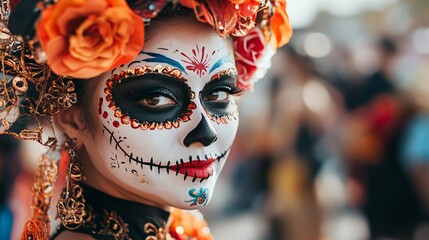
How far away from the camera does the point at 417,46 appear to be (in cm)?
811

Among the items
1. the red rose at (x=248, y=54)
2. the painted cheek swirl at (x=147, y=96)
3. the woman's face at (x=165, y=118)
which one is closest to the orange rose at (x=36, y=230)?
the woman's face at (x=165, y=118)

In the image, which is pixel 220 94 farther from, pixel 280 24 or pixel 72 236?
pixel 72 236

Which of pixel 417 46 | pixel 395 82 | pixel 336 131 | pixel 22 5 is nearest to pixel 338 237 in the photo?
pixel 336 131

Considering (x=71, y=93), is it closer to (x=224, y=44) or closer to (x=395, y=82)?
(x=224, y=44)

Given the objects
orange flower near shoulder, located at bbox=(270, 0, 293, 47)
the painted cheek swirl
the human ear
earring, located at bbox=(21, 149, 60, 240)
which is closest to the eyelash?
the painted cheek swirl

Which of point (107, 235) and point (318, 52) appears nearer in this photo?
point (107, 235)

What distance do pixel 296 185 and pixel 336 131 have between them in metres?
1.14

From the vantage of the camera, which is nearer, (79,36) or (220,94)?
(79,36)

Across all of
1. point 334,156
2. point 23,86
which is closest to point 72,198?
point 23,86

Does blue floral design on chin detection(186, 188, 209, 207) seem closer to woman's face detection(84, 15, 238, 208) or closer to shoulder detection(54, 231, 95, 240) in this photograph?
woman's face detection(84, 15, 238, 208)

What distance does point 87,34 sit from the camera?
1945mm

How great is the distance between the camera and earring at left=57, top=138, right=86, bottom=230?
229cm

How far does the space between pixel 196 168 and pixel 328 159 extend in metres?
4.22

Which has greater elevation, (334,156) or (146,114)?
(146,114)
